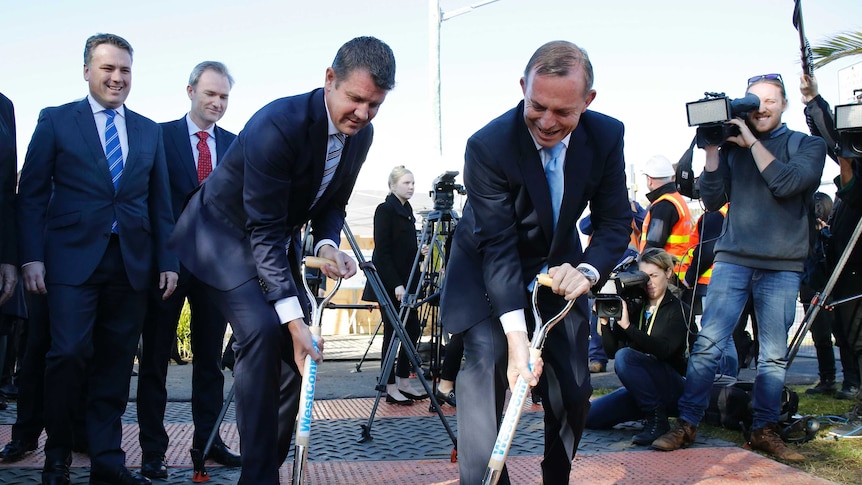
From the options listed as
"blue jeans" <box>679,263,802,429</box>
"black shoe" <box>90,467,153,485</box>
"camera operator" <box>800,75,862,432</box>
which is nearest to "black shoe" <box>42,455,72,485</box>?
"black shoe" <box>90,467,153,485</box>

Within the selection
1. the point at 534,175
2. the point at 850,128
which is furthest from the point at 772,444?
the point at 534,175

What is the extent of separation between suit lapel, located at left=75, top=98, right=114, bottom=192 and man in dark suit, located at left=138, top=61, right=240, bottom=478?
429 millimetres

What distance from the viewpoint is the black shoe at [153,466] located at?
13.1 feet

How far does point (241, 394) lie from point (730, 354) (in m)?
4.17

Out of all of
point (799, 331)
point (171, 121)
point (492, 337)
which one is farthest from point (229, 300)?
point (799, 331)

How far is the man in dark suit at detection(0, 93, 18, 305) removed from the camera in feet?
12.3

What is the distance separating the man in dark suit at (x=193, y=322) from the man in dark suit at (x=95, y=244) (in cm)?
20

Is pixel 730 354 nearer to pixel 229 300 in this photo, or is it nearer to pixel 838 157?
pixel 838 157

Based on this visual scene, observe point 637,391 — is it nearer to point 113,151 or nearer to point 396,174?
point 396,174

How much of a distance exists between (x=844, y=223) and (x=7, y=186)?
5433mm

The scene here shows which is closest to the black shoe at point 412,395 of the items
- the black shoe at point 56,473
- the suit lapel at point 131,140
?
the black shoe at point 56,473

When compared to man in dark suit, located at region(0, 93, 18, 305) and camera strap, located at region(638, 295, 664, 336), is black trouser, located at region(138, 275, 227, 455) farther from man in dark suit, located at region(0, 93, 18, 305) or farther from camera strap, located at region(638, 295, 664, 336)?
camera strap, located at region(638, 295, 664, 336)

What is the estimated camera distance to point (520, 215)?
3045 mm

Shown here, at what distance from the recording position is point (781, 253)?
455cm
